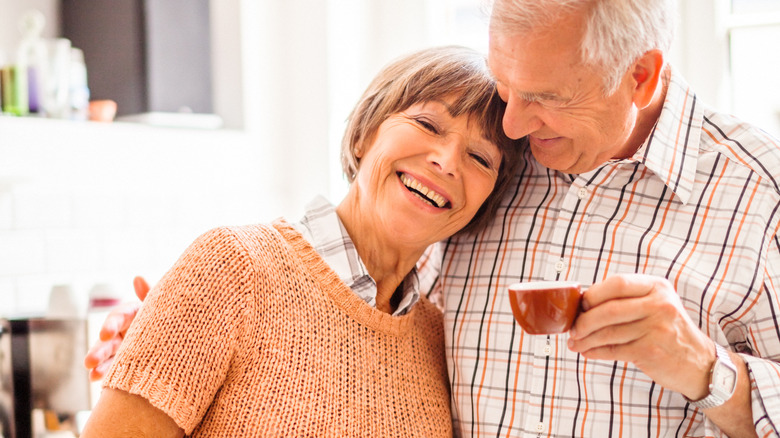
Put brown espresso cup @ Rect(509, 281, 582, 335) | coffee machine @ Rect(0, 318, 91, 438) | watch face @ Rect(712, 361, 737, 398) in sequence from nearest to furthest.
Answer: brown espresso cup @ Rect(509, 281, 582, 335) < watch face @ Rect(712, 361, 737, 398) < coffee machine @ Rect(0, 318, 91, 438)

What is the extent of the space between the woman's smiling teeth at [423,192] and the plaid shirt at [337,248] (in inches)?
5.9

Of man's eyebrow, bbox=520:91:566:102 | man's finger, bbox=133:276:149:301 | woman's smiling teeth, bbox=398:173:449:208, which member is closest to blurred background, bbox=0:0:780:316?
man's finger, bbox=133:276:149:301

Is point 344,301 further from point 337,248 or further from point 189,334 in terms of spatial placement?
point 189,334

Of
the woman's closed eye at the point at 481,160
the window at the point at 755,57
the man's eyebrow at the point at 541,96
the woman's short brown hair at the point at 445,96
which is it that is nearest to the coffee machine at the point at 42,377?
the woman's short brown hair at the point at 445,96

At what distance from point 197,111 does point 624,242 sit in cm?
166

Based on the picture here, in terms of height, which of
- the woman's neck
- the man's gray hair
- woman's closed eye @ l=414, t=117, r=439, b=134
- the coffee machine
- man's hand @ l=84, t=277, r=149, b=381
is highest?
the man's gray hair

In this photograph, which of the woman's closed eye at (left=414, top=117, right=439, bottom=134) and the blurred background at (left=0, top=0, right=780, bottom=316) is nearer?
the woman's closed eye at (left=414, top=117, right=439, bottom=134)

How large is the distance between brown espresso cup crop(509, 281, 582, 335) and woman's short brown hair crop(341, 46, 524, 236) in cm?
46

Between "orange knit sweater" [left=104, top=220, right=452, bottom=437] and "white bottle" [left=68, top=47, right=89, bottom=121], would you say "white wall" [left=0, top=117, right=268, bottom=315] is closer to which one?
"white bottle" [left=68, top=47, right=89, bottom=121]

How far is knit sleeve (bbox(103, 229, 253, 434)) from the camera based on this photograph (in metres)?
1.16

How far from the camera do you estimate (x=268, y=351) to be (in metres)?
1.26

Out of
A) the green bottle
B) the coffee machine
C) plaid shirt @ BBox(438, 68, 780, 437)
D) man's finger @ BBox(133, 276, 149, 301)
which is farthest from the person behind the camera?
the green bottle

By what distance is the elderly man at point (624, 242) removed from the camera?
3.90ft

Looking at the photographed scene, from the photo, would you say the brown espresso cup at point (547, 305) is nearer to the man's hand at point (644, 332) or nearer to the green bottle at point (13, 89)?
the man's hand at point (644, 332)
